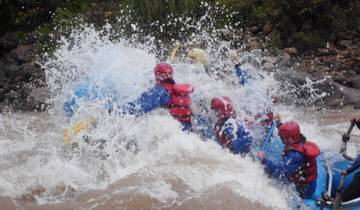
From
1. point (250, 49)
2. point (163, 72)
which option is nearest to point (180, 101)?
point (163, 72)

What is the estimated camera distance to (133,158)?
657cm

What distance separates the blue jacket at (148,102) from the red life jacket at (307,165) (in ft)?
6.00

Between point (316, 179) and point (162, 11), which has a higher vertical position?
point (162, 11)

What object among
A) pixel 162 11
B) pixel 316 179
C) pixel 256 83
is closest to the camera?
pixel 316 179

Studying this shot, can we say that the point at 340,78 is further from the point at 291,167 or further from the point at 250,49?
the point at 291,167

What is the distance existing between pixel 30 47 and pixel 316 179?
33.9 feet

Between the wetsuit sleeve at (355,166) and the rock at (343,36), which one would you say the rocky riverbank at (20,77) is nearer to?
the rock at (343,36)

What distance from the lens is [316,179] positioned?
5410 millimetres

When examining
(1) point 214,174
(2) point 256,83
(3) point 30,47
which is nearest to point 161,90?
(1) point 214,174

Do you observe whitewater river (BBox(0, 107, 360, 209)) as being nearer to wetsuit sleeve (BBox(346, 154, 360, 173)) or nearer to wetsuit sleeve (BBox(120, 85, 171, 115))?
wetsuit sleeve (BBox(120, 85, 171, 115))

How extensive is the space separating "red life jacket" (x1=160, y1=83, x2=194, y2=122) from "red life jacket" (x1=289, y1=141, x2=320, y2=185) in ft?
5.62

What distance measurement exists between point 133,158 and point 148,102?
674 millimetres

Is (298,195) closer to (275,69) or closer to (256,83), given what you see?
(256,83)

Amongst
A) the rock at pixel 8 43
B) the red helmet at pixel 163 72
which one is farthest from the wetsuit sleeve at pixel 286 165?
the rock at pixel 8 43
